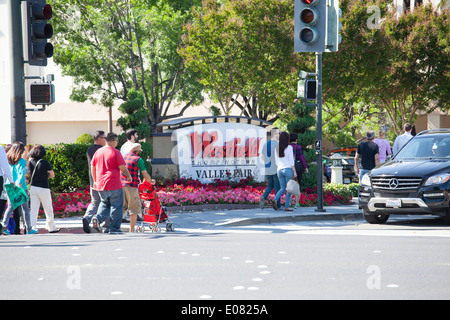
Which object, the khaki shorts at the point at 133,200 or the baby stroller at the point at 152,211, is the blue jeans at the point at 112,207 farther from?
the baby stroller at the point at 152,211

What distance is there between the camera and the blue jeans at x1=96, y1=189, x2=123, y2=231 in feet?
37.7

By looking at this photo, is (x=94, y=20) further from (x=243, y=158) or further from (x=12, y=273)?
(x=12, y=273)

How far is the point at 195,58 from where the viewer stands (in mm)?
27609

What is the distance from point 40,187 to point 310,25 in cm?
630

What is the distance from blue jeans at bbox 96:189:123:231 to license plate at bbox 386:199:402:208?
4.97 m

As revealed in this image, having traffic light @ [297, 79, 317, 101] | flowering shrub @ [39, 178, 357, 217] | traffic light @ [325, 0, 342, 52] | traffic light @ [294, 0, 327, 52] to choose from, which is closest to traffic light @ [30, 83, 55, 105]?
flowering shrub @ [39, 178, 357, 217]

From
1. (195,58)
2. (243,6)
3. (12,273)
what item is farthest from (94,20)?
(12,273)

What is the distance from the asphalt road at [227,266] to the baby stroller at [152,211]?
0.75m

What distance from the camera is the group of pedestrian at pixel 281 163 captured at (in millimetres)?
15070

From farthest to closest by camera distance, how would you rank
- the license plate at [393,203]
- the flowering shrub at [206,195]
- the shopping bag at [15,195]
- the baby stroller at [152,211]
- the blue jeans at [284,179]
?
1. the blue jeans at [284,179]
2. the flowering shrub at [206,195]
3. the license plate at [393,203]
4. the baby stroller at [152,211]
5. the shopping bag at [15,195]

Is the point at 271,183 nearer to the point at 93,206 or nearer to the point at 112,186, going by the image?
the point at 93,206

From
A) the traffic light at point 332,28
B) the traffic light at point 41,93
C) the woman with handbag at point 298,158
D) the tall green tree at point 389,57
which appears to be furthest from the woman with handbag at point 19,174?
the tall green tree at point 389,57

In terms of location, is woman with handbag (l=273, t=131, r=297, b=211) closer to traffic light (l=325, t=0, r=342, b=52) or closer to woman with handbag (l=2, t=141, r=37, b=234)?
traffic light (l=325, t=0, r=342, b=52)

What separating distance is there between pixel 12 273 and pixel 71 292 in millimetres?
1429
